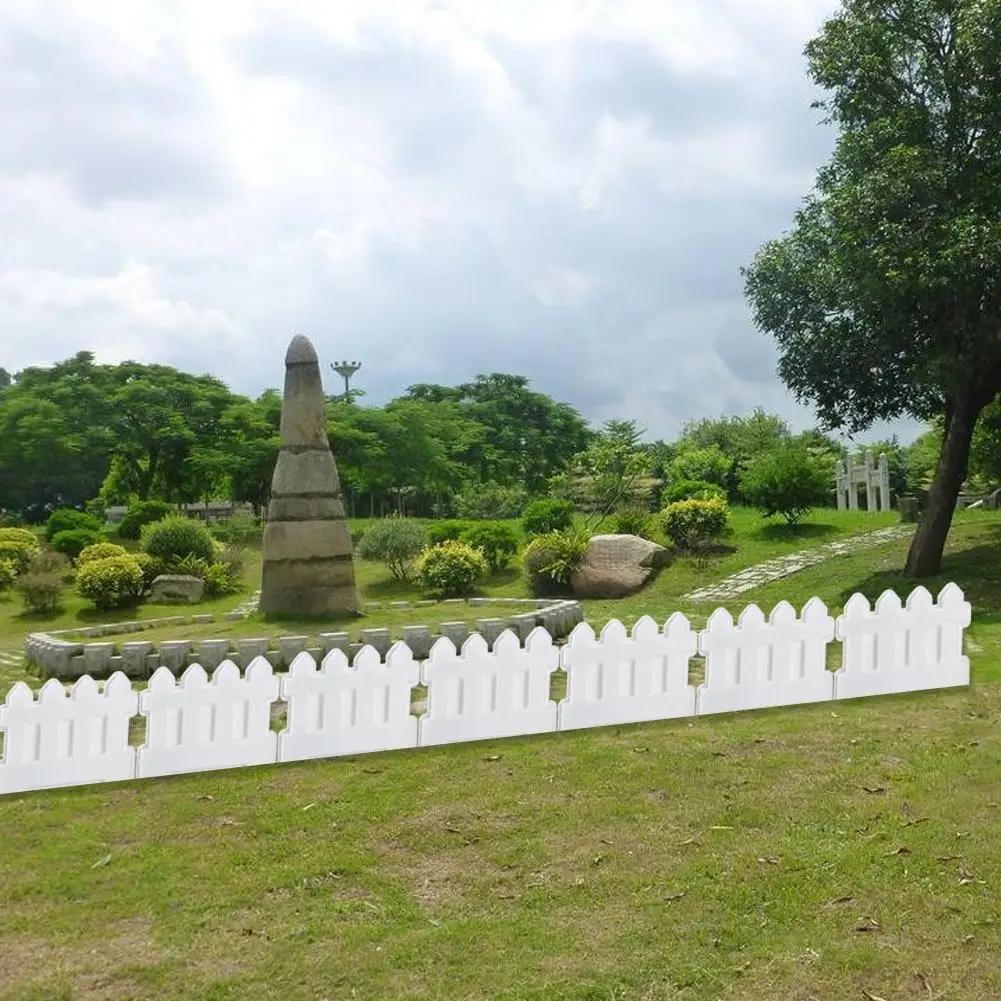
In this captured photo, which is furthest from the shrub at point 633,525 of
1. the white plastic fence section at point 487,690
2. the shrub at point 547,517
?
the white plastic fence section at point 487,690

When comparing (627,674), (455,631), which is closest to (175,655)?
(455,631)

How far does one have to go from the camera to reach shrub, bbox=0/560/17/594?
21031mm

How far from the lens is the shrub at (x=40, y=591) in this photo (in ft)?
61.2

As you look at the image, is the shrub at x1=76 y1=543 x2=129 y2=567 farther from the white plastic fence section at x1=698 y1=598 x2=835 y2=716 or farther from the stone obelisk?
the white plastic fence section at x1=698 y1=598 x2=835 y2=716

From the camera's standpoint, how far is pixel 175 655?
11.1m

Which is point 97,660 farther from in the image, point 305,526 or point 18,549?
point 18,549

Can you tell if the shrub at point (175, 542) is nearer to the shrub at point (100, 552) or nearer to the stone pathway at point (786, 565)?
the shrub at point (100, 552)

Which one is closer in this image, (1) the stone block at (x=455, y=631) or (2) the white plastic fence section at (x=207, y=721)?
(2) the white plastic fence section at (x=207, y=721)

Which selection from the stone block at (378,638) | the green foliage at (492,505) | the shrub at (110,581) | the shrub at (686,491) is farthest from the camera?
the green foliage at (492,505)

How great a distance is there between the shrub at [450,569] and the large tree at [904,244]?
23.7 ft

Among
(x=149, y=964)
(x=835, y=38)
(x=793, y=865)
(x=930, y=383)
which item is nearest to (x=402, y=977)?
(x=149, y=964)

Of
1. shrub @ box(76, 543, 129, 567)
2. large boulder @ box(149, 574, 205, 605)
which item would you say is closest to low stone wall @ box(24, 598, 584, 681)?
large boulder @ box(149, 574, 205, 605)

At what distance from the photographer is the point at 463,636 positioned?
37.4 ft

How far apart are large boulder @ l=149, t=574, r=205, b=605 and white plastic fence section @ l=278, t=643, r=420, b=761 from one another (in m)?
13.7
